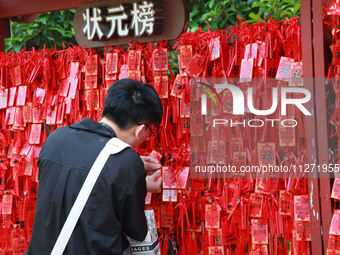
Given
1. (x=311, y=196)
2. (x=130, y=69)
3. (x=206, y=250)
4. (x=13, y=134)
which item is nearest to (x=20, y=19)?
(x=13, y=134)

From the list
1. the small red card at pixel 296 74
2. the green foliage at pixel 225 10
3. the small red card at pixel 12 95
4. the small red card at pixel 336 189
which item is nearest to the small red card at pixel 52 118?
the small red card at pixel 12 95

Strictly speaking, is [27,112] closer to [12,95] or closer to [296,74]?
[12,95]

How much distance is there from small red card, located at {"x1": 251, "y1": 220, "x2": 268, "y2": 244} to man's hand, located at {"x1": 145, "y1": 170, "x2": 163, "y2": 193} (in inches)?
22.1

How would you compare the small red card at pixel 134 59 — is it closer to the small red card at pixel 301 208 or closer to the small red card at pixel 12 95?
the small red card at pixel 12 95

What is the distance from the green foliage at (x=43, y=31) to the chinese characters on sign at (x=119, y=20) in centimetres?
236

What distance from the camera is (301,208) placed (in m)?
2.16

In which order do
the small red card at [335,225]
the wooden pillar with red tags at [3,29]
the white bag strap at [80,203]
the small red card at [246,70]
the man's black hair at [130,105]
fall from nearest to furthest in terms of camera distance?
1. the white bag strap at [80,203]
2. the man's black hair at [130,105]
3. the small red card at [335,225]
4. the small red card at [246,70]
5. the wooden pillar with red tags at [3,29]

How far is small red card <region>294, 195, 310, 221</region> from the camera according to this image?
2150mm

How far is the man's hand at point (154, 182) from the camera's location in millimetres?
2457

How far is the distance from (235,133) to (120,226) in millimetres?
957

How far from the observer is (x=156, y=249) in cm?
184

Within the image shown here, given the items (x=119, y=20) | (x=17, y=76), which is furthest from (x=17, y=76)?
(x=119, y=20)

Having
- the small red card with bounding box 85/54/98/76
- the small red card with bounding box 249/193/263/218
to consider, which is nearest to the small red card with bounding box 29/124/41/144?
the small red card with bounding box 85/54/98/76

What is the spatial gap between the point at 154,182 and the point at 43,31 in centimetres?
310
